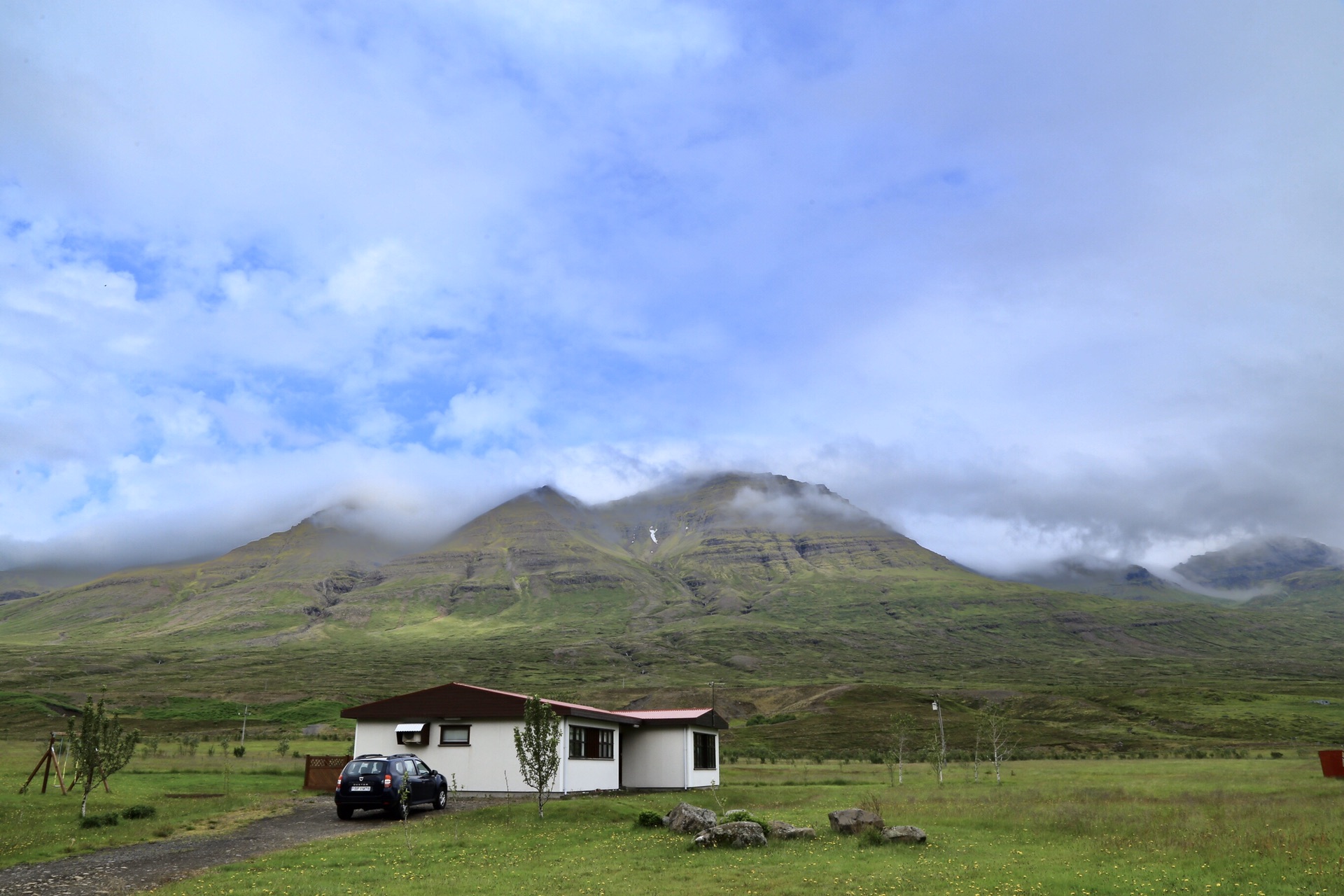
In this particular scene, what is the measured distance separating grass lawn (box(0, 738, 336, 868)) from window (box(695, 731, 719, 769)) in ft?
58.2

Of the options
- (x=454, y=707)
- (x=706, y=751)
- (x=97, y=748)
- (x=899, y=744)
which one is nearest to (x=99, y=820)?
(x=97, y=748)

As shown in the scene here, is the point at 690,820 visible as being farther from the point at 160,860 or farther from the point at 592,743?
the point at 592,743

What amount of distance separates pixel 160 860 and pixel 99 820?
667 centimetres

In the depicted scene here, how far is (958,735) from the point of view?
268ft

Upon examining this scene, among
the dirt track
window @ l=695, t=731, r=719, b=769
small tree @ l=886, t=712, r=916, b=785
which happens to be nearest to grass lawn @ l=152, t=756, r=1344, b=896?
the dirt track

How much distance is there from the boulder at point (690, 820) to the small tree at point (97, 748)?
618 inches

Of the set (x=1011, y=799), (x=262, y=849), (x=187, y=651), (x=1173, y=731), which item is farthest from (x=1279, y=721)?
(x=187, y=651)

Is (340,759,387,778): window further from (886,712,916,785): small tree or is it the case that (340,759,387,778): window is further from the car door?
(886,712,916,785): small tree

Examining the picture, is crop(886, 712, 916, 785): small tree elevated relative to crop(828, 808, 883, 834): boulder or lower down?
lower down

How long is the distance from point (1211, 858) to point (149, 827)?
85.3 ft

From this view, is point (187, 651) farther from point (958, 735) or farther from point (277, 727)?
point (958, 735)

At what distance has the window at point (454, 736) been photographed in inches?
1405

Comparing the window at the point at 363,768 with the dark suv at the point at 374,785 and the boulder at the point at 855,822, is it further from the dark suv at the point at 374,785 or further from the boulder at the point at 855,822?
the boulder at the point at 855,822

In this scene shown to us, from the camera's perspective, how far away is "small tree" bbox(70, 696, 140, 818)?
2417cm
